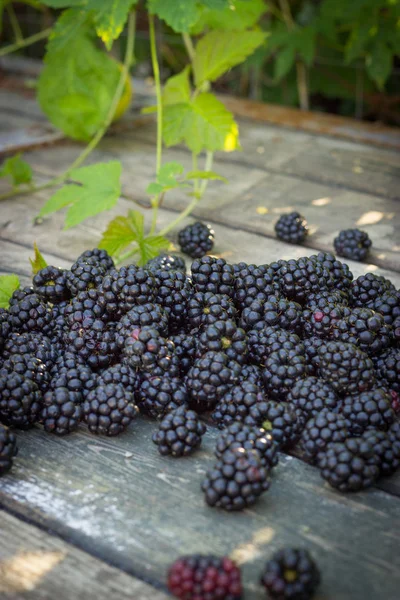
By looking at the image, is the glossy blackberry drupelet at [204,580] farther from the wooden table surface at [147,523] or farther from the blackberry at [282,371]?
the blackberry at [282,371]

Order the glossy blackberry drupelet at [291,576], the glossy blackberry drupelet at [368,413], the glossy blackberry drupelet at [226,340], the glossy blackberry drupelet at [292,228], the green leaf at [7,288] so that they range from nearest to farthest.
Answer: the glossy blackberry drupelet at [291,576] → the glossy blackberry drupelet at [368,413] → the glossy blackberry drupelet at [226,340] → the green leaf at [7,288] → the glossy blackberry drupelet at [292,228]

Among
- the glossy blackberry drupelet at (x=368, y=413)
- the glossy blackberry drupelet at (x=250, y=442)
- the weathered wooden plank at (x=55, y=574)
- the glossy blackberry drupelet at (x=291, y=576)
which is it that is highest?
the glossy blackberry drupelet at (x=368, y=413)

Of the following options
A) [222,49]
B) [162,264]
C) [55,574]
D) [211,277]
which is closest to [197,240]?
[162,264]

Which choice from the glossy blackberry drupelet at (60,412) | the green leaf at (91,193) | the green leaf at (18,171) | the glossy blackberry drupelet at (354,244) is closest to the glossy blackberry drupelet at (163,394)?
the glossy blackberry drupelet at (60,412)

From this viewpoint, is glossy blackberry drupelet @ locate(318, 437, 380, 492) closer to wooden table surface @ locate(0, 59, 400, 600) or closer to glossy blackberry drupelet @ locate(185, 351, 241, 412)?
wooden table surface @ locate(0, 59, 400, 600)

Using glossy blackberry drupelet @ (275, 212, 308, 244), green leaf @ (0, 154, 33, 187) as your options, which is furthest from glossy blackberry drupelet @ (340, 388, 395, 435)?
green leaf @ (0, 154, 33, 187)

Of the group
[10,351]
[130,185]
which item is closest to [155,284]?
[10,351]

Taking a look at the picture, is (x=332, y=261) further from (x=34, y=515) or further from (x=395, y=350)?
(x=34, y=515)
